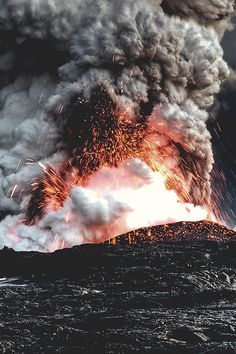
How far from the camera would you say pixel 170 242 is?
128 ft

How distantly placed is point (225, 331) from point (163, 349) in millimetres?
2773

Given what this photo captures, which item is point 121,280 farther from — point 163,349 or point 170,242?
point 163,349

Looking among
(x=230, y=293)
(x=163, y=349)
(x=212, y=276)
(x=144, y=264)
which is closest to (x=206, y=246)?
(x=144, y=264)

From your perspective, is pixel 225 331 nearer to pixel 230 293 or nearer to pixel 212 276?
pixel 230 293

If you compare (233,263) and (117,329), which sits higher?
(233,263)

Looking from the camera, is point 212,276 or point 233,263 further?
point 233,263

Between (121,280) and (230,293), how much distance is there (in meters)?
7.39

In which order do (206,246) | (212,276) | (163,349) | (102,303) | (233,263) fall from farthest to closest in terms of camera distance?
(206,246) → (233,263) → (212,276) → (102,303) → (163,349)

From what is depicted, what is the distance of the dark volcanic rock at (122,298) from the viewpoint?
1387 centimetres

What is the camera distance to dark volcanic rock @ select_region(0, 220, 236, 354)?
45.5 feet

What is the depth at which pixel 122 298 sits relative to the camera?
22.9 meters

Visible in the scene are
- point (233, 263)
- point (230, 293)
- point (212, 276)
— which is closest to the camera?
point (230, 293)

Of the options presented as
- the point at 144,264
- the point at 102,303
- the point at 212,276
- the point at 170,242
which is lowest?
the point at 102,303

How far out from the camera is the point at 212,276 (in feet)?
91.8
